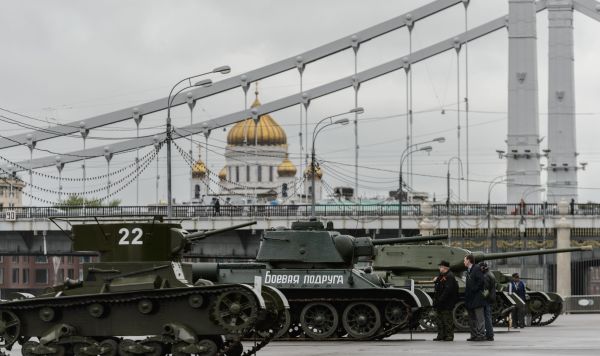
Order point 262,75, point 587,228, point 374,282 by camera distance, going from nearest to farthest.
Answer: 1. point 374,282
2. point 587,228
3. point 262,75

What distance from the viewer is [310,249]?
3381cm

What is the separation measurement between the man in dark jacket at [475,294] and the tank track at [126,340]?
7.50 m

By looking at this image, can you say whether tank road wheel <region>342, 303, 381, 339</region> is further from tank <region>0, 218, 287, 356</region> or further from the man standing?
the man standing

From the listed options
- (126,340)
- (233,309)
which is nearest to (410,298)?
(233,309)

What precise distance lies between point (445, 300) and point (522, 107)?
2858 inches

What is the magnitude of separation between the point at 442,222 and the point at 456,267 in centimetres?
4723

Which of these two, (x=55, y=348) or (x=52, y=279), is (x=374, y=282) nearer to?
(x=55, y=348)

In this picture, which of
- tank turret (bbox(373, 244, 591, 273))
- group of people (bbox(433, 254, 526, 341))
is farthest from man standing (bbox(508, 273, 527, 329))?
group of people (bbox(433, 254, 526, 341))

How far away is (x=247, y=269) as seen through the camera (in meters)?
33.6

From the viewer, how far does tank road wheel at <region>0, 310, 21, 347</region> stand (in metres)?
24.9

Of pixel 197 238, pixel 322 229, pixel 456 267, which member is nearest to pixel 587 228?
pixel 456 267

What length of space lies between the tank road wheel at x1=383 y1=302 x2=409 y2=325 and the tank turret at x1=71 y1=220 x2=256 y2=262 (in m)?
8.08

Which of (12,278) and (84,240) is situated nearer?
(84,240)

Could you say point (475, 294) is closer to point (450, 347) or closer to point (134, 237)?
point (450, 347)
